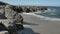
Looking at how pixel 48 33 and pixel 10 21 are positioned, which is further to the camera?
pixel 48 33

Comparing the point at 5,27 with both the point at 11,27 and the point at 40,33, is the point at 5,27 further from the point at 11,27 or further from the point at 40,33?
the point at 40,33

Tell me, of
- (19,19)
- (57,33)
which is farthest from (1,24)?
(19,19)

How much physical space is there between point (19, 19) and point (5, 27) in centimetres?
739

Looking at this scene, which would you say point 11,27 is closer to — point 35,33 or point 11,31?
point 11,31

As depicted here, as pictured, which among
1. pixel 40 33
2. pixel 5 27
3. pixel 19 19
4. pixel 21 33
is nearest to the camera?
pixel 5 27

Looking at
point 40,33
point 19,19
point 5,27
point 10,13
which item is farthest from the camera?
point 19,19

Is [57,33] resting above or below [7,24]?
below

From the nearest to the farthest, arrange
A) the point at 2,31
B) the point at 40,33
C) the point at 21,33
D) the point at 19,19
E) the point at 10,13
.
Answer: the point at 2,31 → the point at 21,33 → the point at 40,33 → the point at 10,13 → the point at 19,19

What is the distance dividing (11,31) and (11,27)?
0.22m

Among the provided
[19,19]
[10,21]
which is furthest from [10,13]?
[10,21]

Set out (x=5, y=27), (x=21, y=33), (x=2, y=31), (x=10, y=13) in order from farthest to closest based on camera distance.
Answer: (x=10, y=13), (x=21, y=33), (x=5, y=27), (x=2, y=31)

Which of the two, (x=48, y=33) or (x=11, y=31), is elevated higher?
(x=11, y=31)

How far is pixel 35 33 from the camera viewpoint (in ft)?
36.6

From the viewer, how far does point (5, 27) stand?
8141 millimetres
